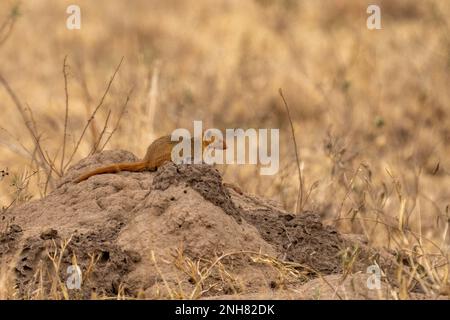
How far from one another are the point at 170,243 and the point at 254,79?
24.6ft

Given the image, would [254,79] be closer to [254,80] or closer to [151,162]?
[254,80]

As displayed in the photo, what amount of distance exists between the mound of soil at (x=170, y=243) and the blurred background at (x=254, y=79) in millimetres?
2529

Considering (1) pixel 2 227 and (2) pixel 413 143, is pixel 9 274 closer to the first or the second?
(1) pixel 2 227

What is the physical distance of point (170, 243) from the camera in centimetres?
443

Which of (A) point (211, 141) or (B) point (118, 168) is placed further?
(A) point (211, 141)

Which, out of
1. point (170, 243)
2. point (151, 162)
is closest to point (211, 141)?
point (151, 162)

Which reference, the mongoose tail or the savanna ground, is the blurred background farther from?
the mongoose tail

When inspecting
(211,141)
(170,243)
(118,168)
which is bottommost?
(170,243)

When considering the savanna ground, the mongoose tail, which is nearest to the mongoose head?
the mongoose tail

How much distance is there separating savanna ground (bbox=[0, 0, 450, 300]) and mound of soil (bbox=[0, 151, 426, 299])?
2.48 metres

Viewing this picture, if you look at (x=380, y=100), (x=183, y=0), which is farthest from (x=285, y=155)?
(x=183, y=0)

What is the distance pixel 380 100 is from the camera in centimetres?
1131

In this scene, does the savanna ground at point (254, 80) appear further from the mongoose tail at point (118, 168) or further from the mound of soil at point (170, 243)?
the mound of soil at point (170, 243)

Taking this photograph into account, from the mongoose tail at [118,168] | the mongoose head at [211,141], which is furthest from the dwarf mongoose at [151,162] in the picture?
the mongoose head at [211,141]
